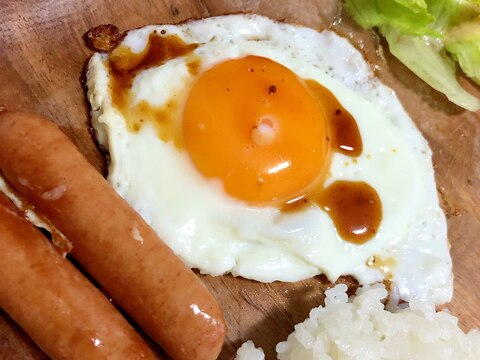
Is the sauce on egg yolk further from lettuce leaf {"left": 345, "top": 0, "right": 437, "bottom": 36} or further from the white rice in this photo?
lettuce leaf {"left": 345, "top": 0, "right": 437, "bottom": 36}

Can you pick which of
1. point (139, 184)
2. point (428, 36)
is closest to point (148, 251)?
point (139, 184)

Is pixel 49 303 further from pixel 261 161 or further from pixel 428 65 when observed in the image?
pixel 428 65

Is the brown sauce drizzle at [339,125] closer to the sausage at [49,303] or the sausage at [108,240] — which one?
the sausage at [108,240]

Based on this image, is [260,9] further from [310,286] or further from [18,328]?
[18,328]

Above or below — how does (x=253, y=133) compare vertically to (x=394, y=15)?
above

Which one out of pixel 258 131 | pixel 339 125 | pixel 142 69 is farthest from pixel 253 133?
pixel 142 69

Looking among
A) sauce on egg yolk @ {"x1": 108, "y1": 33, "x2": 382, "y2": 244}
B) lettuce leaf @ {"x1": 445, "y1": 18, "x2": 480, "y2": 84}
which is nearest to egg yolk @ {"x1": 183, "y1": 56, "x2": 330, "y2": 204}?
sauce on egg yolk @ {"x1": 108, "y1": 33, "x2": 382, "y2": 244}

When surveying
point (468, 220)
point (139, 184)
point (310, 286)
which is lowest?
point (468, 220)
